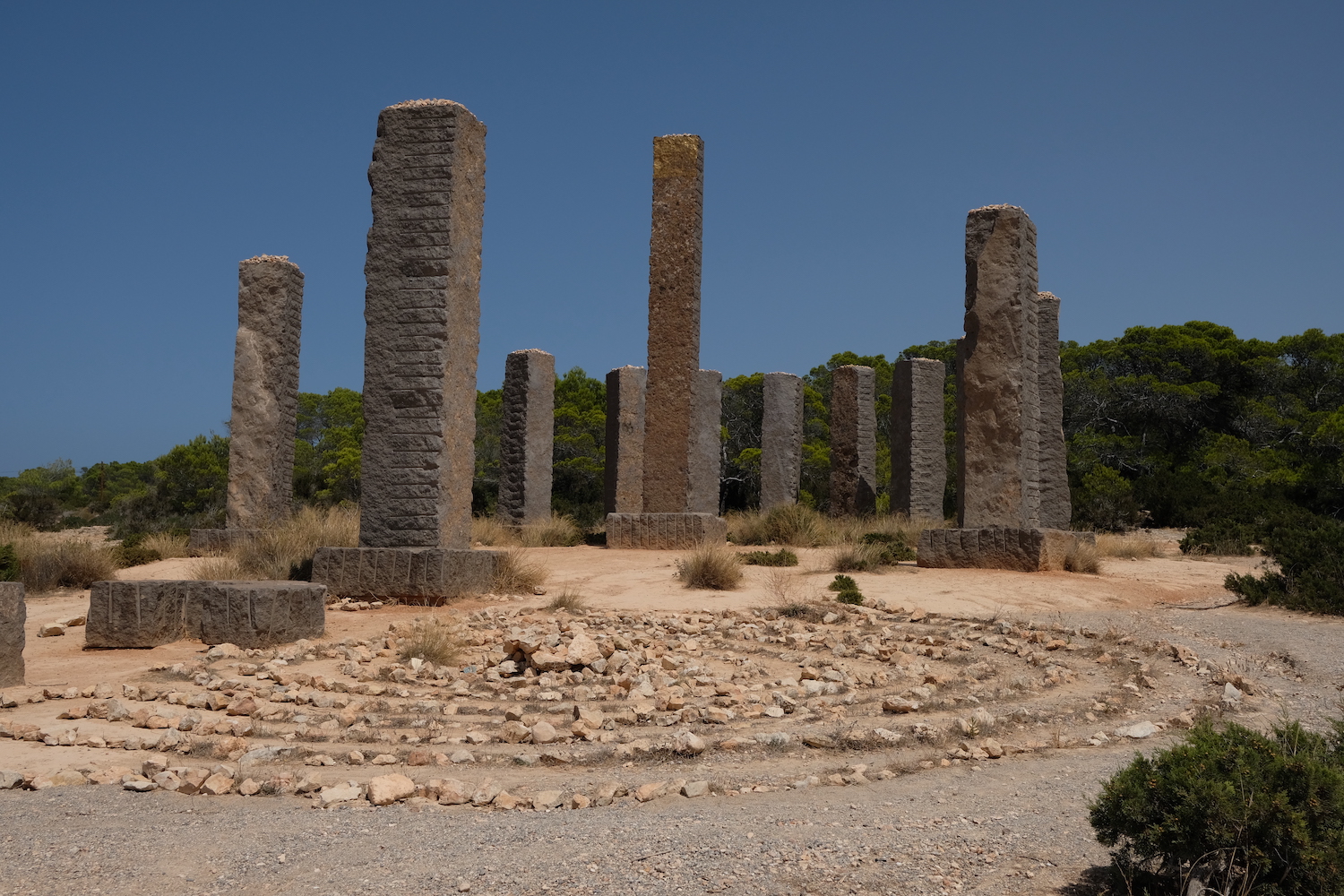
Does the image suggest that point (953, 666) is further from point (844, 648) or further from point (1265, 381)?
point (1265, 381)

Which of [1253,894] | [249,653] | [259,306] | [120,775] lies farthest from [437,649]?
[259,306]

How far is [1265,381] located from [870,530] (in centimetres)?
1553

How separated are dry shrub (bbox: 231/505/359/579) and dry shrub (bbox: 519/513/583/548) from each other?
9.29 ft

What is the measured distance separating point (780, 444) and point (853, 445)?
174 centimetres

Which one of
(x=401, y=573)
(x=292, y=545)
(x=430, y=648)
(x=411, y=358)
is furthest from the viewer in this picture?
(x=292, y=545)

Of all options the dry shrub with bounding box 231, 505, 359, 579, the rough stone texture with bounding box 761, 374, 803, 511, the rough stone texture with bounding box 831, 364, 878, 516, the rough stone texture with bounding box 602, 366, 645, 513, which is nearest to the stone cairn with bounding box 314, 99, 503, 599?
the dry shrub with bounding box 231, 505, 359, 579

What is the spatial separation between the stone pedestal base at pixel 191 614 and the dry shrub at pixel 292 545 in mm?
1902

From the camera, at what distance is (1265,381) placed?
76.8ft

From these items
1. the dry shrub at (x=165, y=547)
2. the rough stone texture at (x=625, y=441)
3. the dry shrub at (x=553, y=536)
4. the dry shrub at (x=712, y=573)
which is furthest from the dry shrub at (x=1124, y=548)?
the dry shrub at (x=165, y=547)

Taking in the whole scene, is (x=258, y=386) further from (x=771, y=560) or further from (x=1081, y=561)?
(x=1081, y=561)

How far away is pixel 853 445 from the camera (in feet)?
56.7

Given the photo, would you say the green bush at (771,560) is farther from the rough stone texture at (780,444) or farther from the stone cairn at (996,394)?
the rough stone texture at (780,444)

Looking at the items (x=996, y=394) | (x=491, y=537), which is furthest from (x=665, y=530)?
(x=996, y=394)

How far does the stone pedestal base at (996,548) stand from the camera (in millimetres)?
9578
